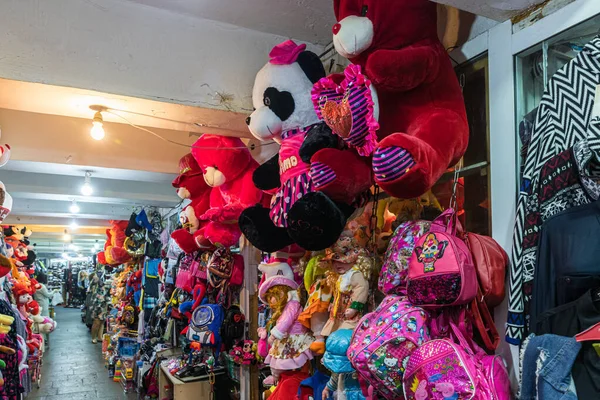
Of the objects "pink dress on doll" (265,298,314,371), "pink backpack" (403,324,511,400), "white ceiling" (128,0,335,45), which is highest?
"white ceiling" (128,0,335,45)

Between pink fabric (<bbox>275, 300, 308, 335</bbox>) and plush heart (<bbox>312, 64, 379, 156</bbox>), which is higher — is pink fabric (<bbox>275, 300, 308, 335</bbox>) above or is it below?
below

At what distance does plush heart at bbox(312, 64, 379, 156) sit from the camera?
56.6 inches

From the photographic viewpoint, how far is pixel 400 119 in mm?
1539

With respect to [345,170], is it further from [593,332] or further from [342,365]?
[593,332]

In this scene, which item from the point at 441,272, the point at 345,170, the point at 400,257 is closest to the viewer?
the point at 441,272

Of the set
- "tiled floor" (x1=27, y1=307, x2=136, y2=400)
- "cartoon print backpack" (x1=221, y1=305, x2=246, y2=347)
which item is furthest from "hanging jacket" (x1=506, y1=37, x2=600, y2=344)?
"tiled floor" (x1=27, y1=307, x2=136, y2=400)

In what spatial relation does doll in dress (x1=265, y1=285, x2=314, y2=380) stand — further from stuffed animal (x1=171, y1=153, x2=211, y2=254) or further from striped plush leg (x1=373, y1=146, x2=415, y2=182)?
stuffed animal (x1=171, y1=153, x2=211, y2=254)

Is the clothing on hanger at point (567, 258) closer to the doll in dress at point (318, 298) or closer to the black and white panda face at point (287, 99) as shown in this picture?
the doll in dress at point (318, 298)

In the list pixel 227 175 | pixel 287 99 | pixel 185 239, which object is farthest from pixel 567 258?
pixel 185 239

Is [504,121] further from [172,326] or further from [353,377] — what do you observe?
[172,326]

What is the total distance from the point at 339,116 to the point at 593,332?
0.88m

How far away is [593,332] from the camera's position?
976 mm

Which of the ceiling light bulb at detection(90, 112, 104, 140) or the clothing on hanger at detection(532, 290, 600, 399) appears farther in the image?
the ceiling light bulb at detection(90, 112, 104, 140)

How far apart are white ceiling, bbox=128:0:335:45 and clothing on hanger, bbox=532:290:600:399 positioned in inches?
62.4
